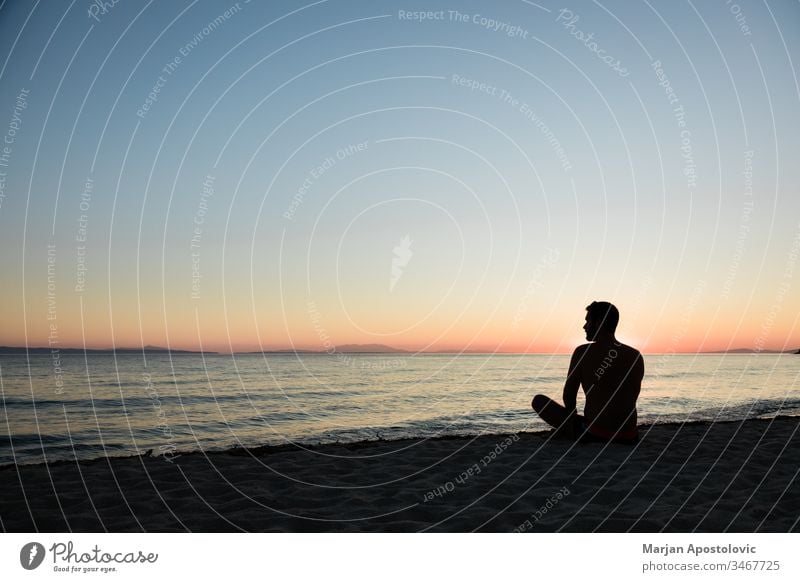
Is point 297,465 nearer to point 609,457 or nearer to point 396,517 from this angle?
point 396,517

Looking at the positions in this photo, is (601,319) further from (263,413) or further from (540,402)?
(263,413)

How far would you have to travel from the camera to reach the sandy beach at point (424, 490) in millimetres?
5191

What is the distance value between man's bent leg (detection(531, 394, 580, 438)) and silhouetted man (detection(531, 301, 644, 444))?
0.01 metres

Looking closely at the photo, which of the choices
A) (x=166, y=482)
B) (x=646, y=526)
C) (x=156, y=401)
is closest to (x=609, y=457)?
(x=646, y=526)

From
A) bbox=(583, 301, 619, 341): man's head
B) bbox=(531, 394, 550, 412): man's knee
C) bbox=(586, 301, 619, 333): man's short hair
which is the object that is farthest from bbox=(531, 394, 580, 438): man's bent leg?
bbox=(586, 301, 619, 333): man's short hair

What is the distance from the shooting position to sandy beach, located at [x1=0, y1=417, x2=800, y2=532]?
5.19m

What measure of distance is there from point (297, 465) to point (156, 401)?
23235 millimetres

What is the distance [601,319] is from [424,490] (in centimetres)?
391

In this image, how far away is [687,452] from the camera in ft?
27.7

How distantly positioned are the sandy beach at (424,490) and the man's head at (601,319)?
5.24 feet

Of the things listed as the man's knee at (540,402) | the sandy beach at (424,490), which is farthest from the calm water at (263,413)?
the sandy beach at (424,490)
